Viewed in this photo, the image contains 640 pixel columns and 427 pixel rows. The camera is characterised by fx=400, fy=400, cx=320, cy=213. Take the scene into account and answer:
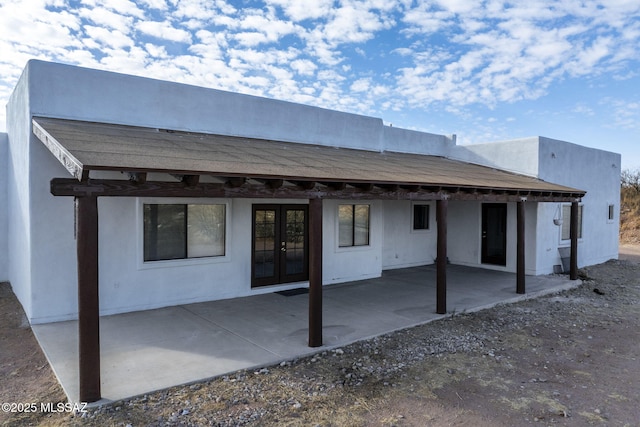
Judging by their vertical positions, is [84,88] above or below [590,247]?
above

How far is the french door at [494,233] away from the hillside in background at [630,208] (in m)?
17.2

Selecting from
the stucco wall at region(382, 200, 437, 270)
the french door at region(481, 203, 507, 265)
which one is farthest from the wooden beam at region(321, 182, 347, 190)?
the french door at region(481, 203, 507, 265)

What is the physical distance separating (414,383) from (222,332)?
313cm

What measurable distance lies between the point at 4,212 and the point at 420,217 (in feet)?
38.9

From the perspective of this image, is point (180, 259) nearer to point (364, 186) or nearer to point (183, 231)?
point (183, 231)

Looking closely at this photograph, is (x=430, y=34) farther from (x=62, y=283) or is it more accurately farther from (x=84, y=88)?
(x=62, y=283)

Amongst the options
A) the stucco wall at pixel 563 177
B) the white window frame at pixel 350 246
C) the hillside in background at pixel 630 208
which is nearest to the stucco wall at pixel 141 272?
the white window frame at pixel 350 246

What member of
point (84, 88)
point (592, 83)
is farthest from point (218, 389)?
point (592, 83)

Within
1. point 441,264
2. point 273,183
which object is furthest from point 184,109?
point 441,264

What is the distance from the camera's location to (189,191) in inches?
187

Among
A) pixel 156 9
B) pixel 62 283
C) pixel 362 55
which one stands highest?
pixel 362 55

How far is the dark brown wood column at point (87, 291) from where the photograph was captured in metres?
4.08

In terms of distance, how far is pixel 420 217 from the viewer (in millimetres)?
13836

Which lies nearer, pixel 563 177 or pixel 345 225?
pixel 345 225
